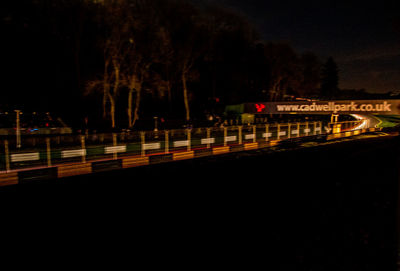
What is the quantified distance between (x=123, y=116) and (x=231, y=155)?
2136 centimetres

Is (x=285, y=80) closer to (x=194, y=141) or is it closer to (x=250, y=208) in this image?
(x=194, y=141)

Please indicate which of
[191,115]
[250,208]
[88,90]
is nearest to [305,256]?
[250,208]

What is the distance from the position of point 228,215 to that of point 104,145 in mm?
9206

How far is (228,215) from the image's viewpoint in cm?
630

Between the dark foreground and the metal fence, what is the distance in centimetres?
249

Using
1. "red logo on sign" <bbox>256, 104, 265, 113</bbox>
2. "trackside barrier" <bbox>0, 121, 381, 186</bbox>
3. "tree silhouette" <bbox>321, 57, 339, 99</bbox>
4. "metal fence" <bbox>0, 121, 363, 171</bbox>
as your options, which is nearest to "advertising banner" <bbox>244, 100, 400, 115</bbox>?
"red logo on sign" <bbox>256, 104, 265, 113</bbox>

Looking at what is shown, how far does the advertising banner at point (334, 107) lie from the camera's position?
22.0m

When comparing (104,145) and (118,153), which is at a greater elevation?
(104,145)

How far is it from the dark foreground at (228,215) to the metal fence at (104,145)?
249cm

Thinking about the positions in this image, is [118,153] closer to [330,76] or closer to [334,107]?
[334,107]

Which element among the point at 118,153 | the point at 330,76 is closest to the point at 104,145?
the point at 118,153

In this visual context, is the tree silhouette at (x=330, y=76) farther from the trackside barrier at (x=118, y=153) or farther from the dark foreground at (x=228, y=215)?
the dark foreground at (x=228, y=215)

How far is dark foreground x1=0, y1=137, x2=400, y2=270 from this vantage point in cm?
458

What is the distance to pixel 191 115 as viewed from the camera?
128 ft
